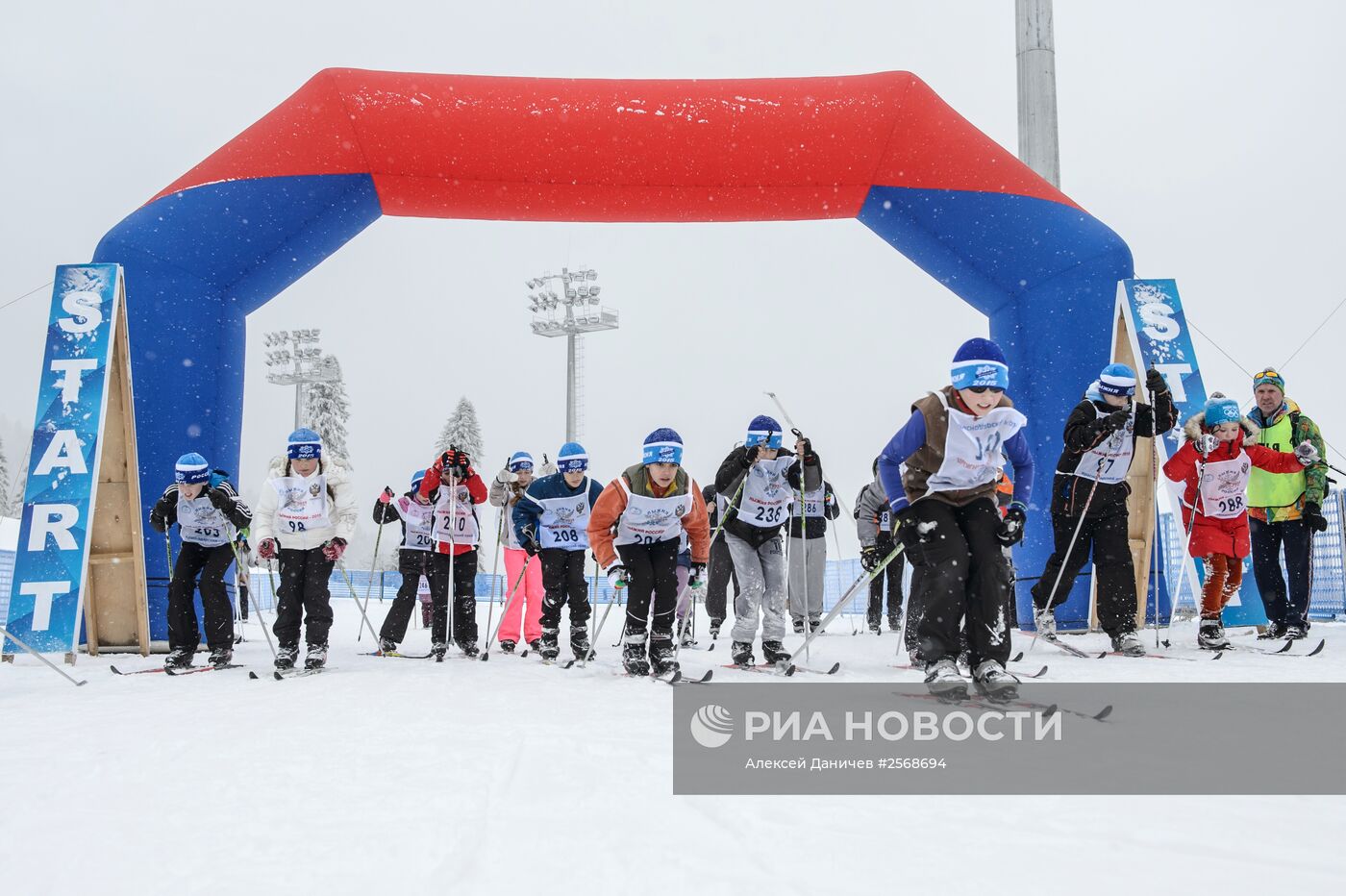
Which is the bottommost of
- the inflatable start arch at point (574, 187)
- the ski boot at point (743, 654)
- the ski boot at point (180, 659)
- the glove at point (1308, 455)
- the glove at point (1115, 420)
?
the ski boot at point (180, 659)

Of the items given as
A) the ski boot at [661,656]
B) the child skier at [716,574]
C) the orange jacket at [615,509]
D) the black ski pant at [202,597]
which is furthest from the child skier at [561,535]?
the black ski pant at [202,597]

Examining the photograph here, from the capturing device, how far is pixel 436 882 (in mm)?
1868

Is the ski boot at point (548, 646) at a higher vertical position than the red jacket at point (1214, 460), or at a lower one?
lower

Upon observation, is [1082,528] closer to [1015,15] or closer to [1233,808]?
[1233,808]

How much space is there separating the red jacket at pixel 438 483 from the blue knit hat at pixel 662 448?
7.58 ft

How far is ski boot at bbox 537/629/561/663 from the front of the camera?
22.7ft

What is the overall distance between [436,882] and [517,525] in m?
5.04

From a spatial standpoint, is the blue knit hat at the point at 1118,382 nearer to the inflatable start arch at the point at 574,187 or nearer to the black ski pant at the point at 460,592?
the inflatable start arch at the point at 574,187

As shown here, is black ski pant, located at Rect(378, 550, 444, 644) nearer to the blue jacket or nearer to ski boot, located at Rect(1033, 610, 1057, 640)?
the blue jacket

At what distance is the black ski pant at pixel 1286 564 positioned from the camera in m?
6.73

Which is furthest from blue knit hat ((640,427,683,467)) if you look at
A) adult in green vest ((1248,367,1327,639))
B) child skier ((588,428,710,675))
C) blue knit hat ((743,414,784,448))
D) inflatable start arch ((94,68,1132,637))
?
adult in green vest ((1248,367,1327,639))

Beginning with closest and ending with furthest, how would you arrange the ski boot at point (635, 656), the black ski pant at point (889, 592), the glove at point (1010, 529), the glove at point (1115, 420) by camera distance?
the glove at point (1010, 529) < the glove at point (1115, 420) < the ski boot at point (635, 656) < the black ski pant at point (889, 592)

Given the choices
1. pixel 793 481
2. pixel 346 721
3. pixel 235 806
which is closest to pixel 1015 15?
pixel 793 481

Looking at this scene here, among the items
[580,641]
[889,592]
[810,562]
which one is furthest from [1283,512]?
[580,641]
